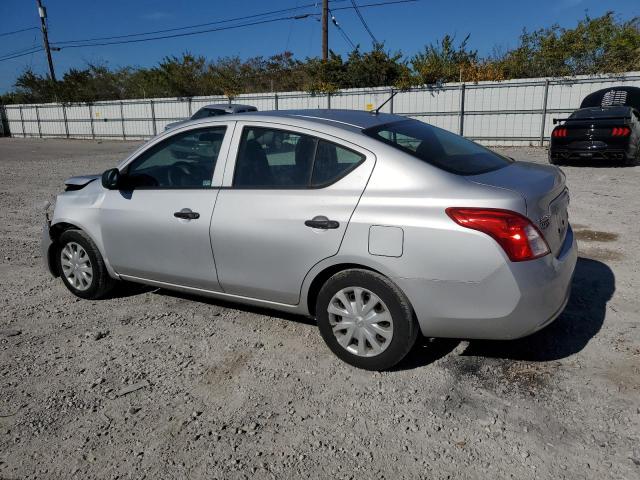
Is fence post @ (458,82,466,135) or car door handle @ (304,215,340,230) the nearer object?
car door handle @ (304,215,340,230)

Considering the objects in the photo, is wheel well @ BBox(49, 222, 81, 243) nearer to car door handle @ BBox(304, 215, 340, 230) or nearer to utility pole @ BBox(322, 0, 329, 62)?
car door handle @ BBox(304, 215, 340, 230)

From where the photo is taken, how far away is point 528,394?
2.92 m

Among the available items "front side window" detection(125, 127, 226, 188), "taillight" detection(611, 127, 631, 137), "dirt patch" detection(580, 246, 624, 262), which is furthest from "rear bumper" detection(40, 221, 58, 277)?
"taillight" detection(611, 127, 631, 137)

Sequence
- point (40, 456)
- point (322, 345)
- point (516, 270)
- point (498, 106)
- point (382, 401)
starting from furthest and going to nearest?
point (498, 106), point (322, 345), point (382, 401), point (516, 270), point (40, 456)

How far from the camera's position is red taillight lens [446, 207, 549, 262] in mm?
2703

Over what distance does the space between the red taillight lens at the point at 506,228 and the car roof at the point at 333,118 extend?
97 cm

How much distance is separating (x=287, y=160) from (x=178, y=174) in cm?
99

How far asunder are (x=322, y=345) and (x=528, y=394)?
135cm

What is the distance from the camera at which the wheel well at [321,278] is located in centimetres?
310

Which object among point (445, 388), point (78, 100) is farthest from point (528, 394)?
point (78, 100)

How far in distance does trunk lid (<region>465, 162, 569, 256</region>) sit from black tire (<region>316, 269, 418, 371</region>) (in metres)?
0.80

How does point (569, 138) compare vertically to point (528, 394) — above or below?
above

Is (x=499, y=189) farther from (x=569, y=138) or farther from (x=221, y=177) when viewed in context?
(x=569, y=138)

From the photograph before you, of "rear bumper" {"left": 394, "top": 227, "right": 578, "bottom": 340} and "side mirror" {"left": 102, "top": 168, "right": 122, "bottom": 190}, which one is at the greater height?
"side mirror" {"left": 102, "top": 168, "right": 122, "bottom": 190}
